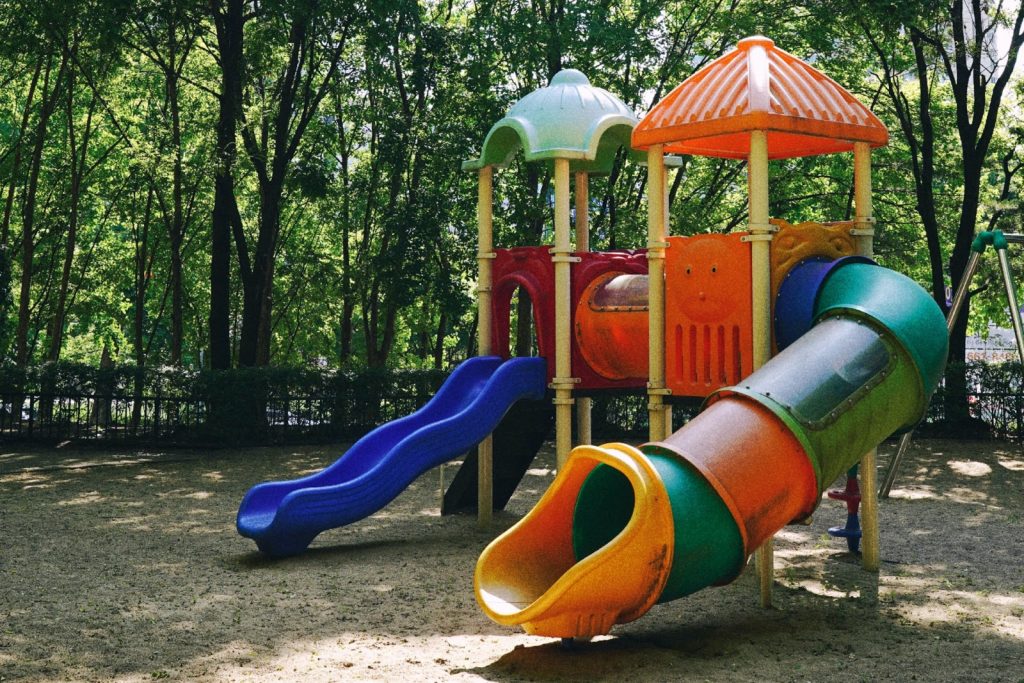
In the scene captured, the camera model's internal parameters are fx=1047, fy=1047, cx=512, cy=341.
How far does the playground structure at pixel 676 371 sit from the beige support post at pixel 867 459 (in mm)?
23

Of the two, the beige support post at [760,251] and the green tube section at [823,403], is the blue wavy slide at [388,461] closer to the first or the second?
the green tube section at [823,403]

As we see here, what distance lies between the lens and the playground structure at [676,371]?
18.2 ft

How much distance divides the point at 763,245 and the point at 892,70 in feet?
47.9

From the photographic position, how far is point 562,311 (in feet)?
30.2

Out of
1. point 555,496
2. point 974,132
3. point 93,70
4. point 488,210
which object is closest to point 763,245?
point 555,496

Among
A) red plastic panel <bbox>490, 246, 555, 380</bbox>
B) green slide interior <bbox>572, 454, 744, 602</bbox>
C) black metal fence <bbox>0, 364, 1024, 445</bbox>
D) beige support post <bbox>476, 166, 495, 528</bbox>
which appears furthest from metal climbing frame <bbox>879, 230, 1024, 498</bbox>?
black metal fence <bbox>0, 364, 1024, 445</bbox>

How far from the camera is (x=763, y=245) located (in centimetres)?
711

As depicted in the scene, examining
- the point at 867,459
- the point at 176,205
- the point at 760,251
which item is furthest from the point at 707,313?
the point at 176,205

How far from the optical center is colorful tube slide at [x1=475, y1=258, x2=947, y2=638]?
5.38 m

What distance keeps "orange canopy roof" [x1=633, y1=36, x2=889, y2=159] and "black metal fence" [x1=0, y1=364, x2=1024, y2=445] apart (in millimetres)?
10559

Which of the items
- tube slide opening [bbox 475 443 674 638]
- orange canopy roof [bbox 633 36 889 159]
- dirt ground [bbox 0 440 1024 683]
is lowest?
dirt ground [bbox 0 440 1024 683]

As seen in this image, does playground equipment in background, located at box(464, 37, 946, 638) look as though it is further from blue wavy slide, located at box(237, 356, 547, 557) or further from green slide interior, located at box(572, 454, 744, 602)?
blue wavy slide, located at box(237, 356, 547, 557)

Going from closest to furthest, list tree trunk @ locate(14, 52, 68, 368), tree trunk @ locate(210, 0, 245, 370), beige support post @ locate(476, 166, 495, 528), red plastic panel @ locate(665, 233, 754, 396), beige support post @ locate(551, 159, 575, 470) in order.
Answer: red plastic panel @ locate(665, 233, 754, 396) → beige support post @ locate(551, 159, 575, 470) → beige support post @ locate(476, 166, 495, 528) → tree trunk @ locate(210, 0, 245, 370) → tree trunk @ locate(14, 52, 68, 368)

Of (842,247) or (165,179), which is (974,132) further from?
(165,179)
